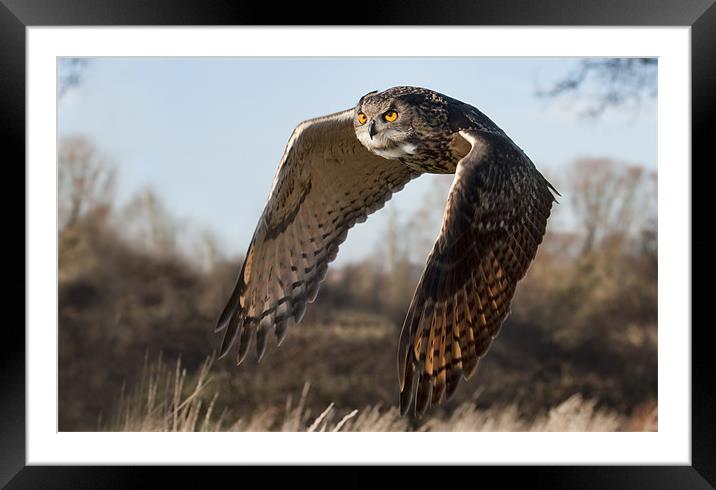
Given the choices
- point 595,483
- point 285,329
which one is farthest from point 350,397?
point 595,483

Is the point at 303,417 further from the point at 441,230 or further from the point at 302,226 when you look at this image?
the point at 441,230

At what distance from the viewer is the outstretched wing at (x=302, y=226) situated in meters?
2.54

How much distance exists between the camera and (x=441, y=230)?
1.85 metres

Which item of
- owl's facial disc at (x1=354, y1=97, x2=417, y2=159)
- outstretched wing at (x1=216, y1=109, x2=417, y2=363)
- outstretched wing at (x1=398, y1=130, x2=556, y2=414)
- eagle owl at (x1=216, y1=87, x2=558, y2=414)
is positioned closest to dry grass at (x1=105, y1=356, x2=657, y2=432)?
outstretched wing at (x1=216, y1=109, x2=417, y2=363)

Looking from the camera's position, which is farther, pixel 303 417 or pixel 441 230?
pixel 303 417

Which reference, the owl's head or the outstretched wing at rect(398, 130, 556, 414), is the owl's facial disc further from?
the outstretched wing at rect(398, 130, 556, 414)

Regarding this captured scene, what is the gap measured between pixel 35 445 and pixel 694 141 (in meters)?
2.04

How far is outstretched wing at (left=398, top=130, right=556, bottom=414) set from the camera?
1838 millimetres
